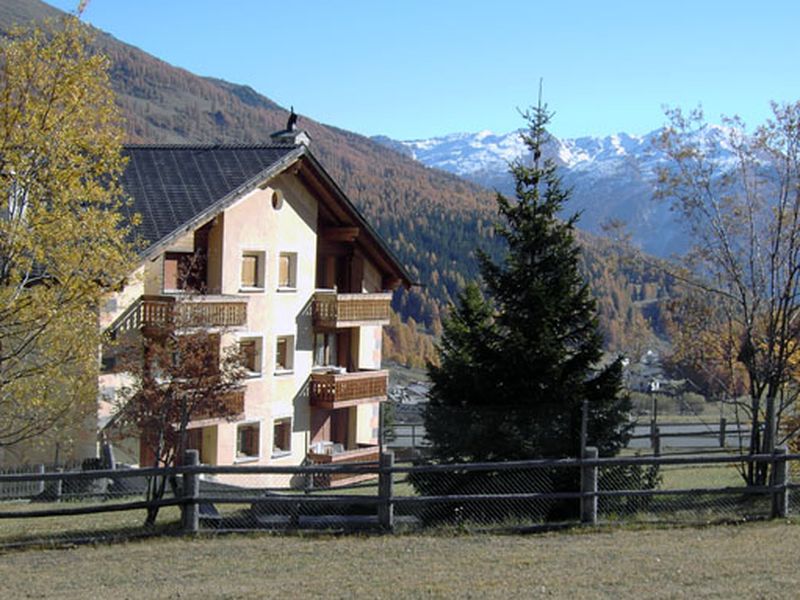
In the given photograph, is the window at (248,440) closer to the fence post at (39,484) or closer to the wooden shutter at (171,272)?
the wooden shutter at (171,272)

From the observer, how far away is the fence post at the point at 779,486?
60.1ft

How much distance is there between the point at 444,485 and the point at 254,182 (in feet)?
46.8

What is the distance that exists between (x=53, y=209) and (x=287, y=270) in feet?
62.9

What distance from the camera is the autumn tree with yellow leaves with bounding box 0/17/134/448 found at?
16.2 meters

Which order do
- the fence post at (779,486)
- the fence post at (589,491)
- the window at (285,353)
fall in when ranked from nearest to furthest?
the fence post at (589,491) → the fence post at (779,486) → the window at (285,353)

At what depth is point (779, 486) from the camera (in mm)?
18281

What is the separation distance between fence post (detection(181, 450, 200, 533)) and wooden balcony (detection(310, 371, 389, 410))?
18462 mm

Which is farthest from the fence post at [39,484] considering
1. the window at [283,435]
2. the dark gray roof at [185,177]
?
the window at [283,435]

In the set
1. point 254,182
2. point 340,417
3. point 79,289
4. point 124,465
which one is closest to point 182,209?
point 254,182

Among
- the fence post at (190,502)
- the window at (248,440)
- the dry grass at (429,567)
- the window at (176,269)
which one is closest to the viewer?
the dry grass at (429,567)

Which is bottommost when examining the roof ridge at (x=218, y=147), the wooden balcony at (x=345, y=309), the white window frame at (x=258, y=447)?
the white window frame at (x=258, y=447)

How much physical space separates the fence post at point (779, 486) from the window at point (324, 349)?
68.7 feet

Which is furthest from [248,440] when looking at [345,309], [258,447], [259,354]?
[345,309]

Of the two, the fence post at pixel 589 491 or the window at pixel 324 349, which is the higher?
the window at pixel 324 349
